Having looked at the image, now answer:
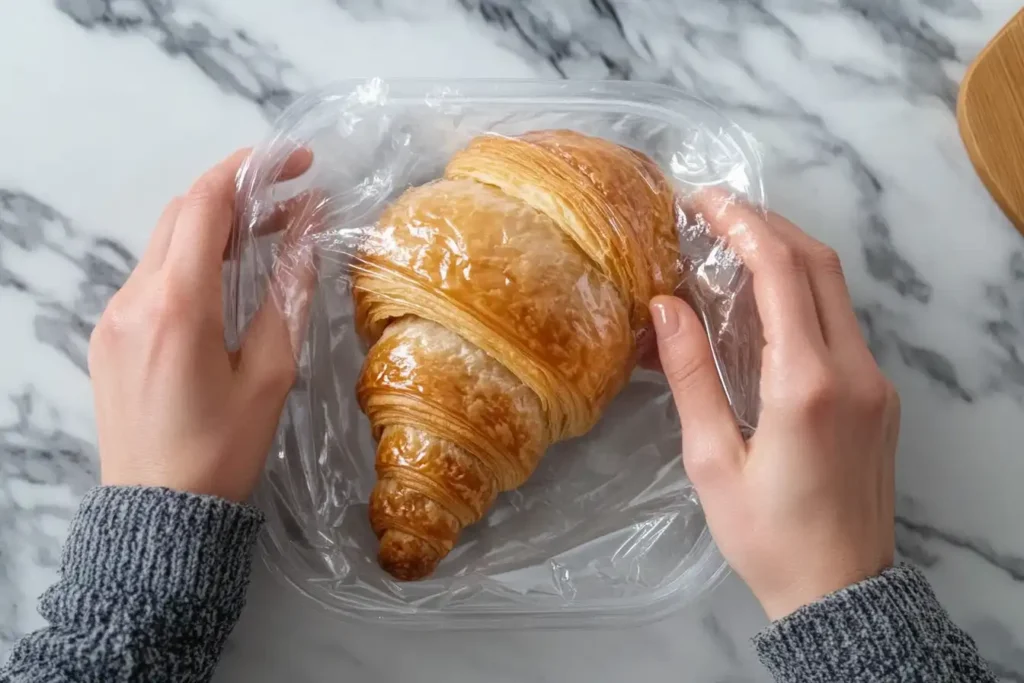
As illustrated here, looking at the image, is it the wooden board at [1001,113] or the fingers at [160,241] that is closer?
the fingers at [160,241]

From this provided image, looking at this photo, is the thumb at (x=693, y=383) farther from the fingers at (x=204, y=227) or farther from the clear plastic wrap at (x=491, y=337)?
the fingers at (x=204, y=227)

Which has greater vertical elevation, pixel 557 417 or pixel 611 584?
pixel 557 417

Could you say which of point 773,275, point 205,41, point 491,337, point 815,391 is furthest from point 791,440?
point 205,41

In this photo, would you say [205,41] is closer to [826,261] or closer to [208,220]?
[208,220]

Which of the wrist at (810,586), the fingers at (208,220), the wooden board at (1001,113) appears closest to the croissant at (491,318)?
the fingers at (208,220)

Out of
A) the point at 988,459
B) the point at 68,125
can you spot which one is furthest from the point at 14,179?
the point at 988,459

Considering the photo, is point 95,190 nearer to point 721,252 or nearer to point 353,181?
point 353,181
